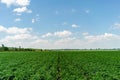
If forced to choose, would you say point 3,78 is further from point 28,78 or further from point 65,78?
point 65,78

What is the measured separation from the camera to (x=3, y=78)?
17.2m

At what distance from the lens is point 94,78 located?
16391 millimetres

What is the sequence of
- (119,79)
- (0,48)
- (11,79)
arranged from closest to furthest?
(119,79)
(11,79)
(0,48)

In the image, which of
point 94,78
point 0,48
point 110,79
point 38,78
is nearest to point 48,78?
point 38,78

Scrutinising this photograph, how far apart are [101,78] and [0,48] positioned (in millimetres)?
118414

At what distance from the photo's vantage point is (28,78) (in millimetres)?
16891

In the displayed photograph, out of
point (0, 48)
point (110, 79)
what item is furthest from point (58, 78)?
point (0, 48)

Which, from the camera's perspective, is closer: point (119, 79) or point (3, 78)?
point (119, 79)

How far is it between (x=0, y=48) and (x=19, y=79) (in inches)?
4571

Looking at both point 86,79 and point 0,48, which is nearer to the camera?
point 86,79

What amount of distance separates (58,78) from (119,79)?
4910 mm

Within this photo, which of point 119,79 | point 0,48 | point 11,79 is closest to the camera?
point 119,79

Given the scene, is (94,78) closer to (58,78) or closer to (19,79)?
(58,78)

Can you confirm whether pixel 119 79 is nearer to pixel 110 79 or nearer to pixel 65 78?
pixel 110 79
